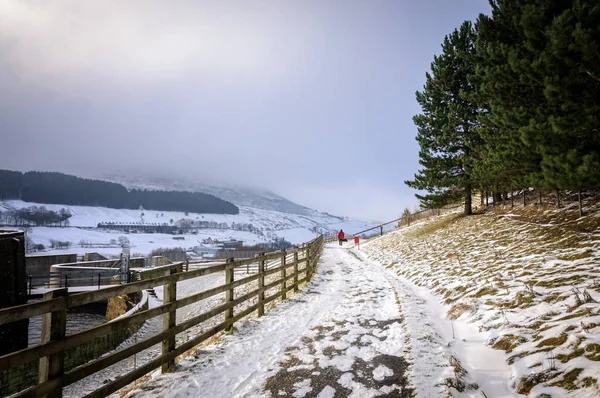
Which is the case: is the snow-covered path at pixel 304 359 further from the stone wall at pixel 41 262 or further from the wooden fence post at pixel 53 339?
the stone wall at pixel 41 262

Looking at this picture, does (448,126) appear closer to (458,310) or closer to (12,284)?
(458,310)

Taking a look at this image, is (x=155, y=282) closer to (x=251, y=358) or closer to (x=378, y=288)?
(x=251, y=358)

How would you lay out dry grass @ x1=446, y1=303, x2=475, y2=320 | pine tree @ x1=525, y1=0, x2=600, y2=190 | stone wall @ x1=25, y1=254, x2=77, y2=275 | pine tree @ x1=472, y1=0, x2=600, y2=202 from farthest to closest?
stone wall @ x1=25, y1=254, x2=77, y2=275, pine tree @ x1=472, y1=0, x2=600, y2=202, pine tree @ x1=525, y1=0, x2=600, y2=190, dry grass @ x1=446, y1=303, x2=475, y2=320

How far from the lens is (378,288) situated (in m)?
11.0

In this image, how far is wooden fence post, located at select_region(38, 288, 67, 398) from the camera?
3.11 m

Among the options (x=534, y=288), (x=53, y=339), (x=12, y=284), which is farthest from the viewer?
(x=12, y=284)

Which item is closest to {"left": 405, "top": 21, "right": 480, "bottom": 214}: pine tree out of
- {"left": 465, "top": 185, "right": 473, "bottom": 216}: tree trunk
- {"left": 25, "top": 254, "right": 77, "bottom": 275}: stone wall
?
{"left": 465, "top": 185, "right": 473, "bottom": 216}: tree trunk

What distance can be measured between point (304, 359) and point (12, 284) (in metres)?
11.6

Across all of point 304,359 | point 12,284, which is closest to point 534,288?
point 304,359

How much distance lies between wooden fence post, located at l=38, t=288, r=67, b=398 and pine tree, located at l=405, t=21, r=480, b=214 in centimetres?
1950

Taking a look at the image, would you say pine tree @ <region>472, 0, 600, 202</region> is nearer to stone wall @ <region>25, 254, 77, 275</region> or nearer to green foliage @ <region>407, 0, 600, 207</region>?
green foliage @ <region>407, 0, 600, 207</region>

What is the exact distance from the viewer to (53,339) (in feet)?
10.4

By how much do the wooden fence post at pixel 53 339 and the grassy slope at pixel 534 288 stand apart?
204 inches

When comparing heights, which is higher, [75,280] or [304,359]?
[304,359]
